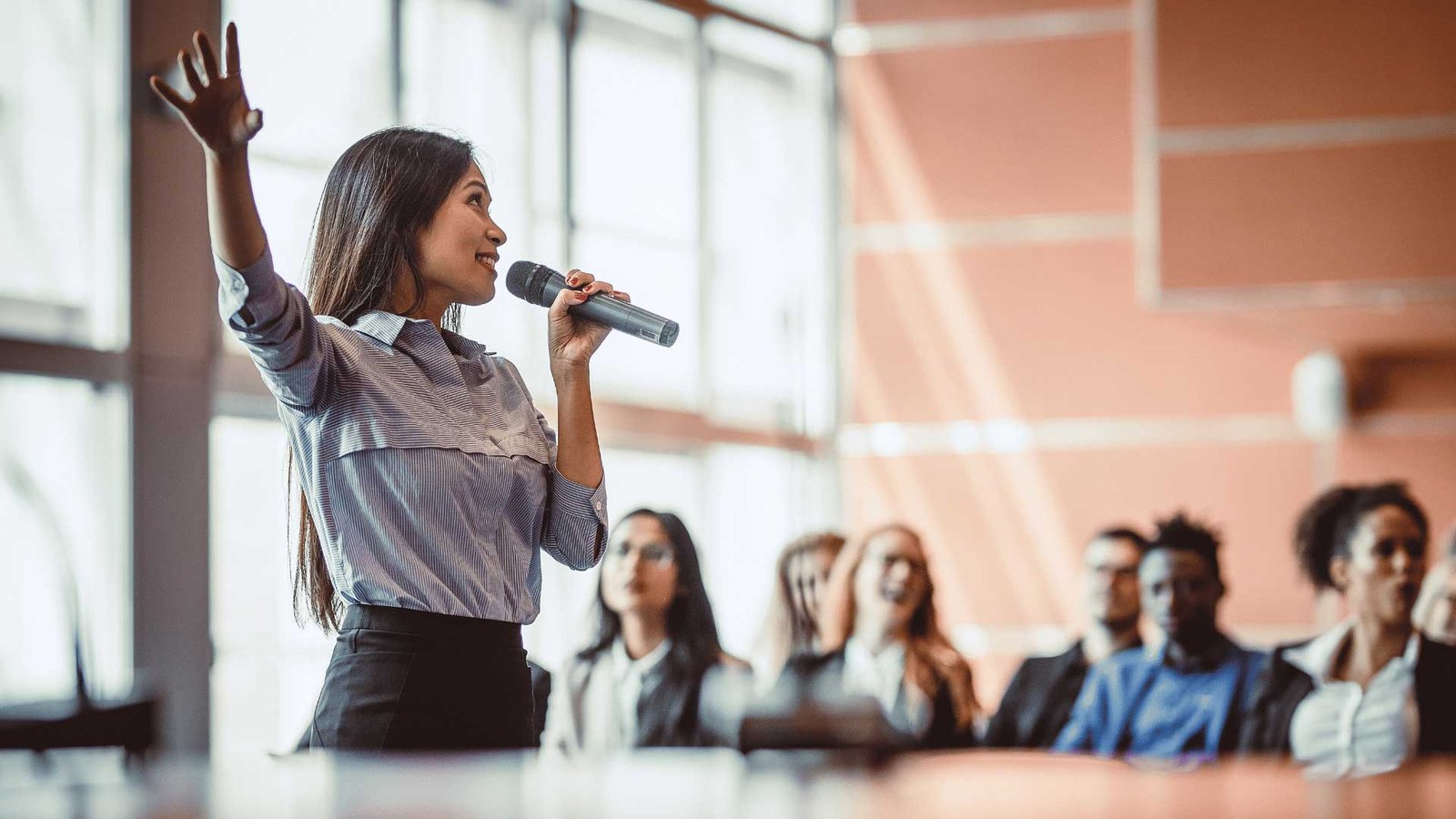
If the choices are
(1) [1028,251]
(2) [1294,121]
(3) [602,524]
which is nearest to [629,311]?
(3) [602,524]

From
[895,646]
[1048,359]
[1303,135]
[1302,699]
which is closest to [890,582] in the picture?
[895,646]

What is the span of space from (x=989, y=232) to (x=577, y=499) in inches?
171

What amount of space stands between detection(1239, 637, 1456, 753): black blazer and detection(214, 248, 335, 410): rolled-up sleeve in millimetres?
2375

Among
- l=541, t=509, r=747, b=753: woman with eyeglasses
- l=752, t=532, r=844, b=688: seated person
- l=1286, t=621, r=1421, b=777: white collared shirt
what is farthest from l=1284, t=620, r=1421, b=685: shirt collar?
l=752, t=532, r=844, b=688: seated person

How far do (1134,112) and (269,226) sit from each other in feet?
10.5

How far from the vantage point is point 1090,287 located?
18.7ft

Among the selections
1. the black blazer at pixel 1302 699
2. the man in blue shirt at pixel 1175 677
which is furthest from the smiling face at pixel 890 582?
the black blazer at pixel 1302 699

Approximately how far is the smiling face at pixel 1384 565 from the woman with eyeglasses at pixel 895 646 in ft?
2.98

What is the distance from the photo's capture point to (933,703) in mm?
3705

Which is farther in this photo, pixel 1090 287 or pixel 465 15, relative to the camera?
pixel 1090 287

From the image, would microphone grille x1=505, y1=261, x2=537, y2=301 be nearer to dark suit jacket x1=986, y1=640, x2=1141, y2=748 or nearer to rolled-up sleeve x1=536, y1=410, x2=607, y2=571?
rolled-up sleeve x1=536, y1=410, x2=607, y2=571

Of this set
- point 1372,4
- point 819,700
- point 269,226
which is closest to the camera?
point 819,700

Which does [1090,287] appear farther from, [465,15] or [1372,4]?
[465,15]

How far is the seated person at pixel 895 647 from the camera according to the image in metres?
3.69
